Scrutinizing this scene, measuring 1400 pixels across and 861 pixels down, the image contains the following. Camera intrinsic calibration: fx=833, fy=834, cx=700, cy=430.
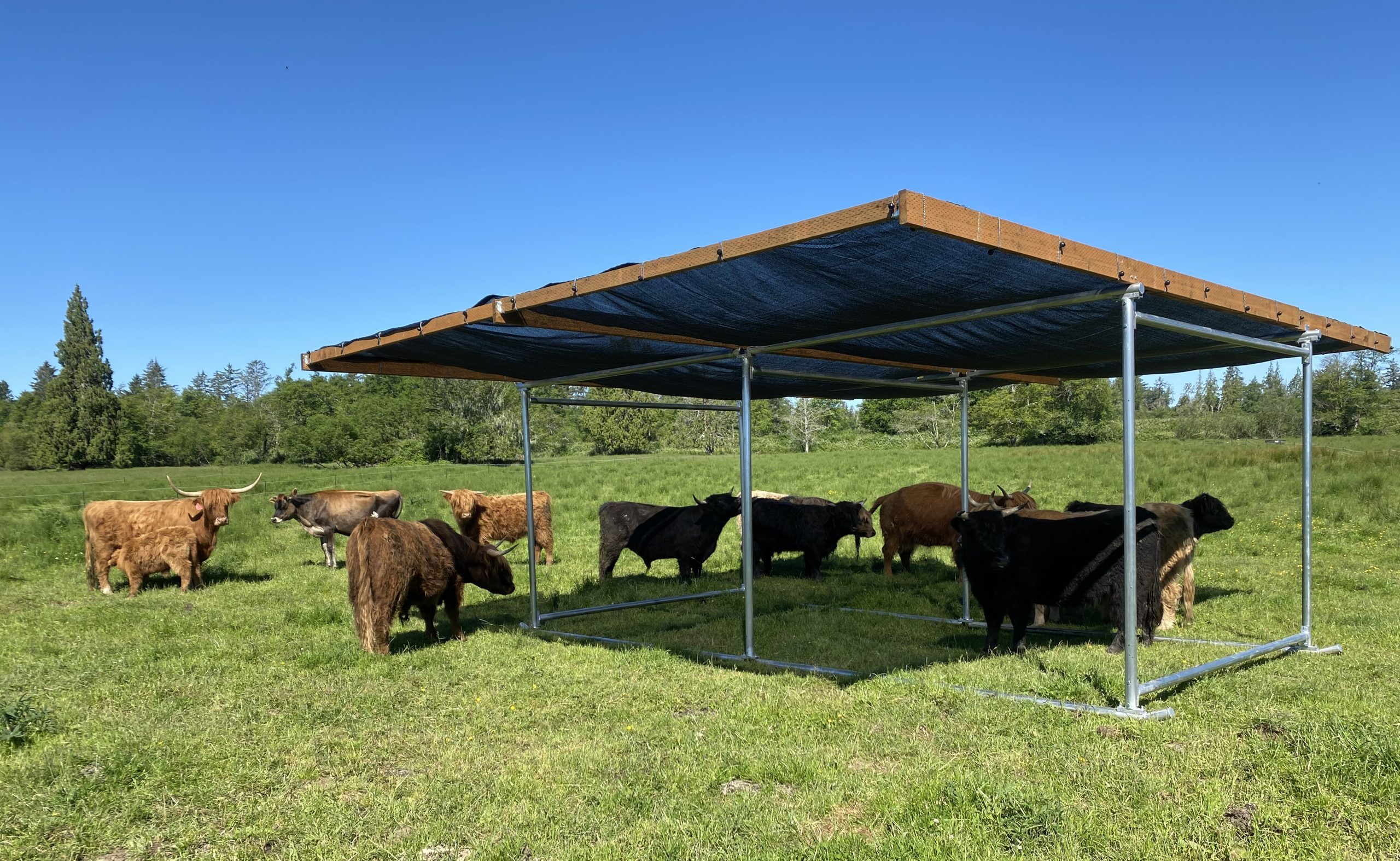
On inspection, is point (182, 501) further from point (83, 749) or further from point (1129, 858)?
point (1129, 858)

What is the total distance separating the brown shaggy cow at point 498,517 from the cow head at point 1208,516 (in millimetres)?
8689

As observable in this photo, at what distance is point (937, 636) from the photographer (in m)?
7.59

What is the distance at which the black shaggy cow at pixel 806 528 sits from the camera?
38.0ft

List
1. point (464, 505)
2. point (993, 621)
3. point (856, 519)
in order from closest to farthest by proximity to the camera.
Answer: point (993, 621)
point (856, 519)
point (464, 505)

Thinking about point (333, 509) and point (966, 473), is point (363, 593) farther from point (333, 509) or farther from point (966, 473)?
point (333, 509)

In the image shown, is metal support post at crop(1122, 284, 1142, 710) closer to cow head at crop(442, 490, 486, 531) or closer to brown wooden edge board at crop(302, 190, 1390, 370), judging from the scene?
brown wooden edge board at crop(302, 190, 1390, 370)

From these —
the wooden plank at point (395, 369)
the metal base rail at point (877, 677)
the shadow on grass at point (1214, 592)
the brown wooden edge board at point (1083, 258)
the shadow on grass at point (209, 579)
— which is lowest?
the shadow on grass at point (209, 579)

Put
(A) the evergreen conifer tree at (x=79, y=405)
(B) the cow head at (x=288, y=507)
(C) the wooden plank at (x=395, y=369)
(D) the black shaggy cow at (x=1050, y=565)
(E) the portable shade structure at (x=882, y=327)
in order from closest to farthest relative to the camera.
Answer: (E) the portable shade structure at (x=882, y=327) < (D) the black shaggy cow at (x=1050, y=565) < (C) the wooden plank at (x=395, y=369) < (B) the cow head at (x=288, y=507) < (A) the evergreen conifer tree at (x=79, y=405)

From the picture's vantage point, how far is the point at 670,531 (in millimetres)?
11156

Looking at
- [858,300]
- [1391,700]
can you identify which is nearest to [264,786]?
[858,300]

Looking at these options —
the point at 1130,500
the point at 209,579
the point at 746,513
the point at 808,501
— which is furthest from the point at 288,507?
the point at 1130,500

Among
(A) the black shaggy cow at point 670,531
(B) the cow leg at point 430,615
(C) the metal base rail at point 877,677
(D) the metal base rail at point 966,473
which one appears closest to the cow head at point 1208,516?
(D) the metal base rail at point 966,473

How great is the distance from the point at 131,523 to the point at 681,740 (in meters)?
9.96

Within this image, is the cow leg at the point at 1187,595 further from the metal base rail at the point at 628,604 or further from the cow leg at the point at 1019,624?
the metal base rail at the point at 628,604
